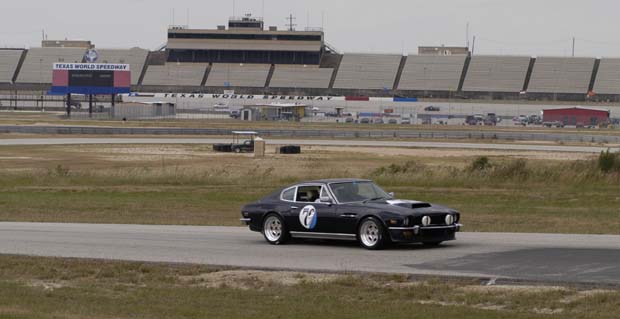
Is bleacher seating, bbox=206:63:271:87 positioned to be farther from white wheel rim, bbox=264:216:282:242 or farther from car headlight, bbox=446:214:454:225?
car headlight, bbox=446:214:454:225

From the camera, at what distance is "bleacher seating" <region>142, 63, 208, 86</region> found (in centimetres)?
17288

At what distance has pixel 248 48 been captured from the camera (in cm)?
17900

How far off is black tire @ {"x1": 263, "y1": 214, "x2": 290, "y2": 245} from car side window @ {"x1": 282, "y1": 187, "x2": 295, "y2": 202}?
423 millimetres

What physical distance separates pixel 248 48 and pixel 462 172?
453 ft

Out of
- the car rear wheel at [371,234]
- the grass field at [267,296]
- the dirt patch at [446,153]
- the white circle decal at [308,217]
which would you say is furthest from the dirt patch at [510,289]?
the dirt patch at [446,153]

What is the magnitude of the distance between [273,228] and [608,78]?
148692 mm

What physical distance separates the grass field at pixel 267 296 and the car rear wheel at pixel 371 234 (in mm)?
3078

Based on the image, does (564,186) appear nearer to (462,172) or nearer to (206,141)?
(462,172)

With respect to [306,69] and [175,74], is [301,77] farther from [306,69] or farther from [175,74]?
[175,74]

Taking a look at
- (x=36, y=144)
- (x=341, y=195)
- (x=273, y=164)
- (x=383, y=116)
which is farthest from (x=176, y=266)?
(x=383, y=116)

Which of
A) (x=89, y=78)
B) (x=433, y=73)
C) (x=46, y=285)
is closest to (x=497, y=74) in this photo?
(x=433, y=73)

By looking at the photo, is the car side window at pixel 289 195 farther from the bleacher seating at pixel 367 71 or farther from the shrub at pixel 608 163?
the bleacher seating at pixel 367 71

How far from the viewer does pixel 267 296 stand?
14.9 meters

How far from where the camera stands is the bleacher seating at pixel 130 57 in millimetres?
177938
